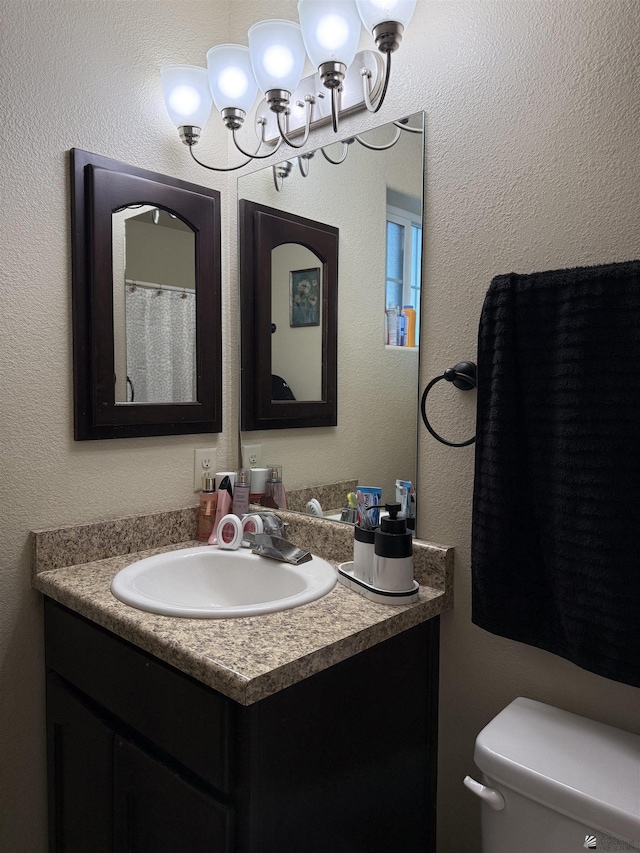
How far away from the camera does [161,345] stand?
59.3 inches

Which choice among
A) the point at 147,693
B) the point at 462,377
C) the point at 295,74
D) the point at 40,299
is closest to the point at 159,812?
the point at 147,693

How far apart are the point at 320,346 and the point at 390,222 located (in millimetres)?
355

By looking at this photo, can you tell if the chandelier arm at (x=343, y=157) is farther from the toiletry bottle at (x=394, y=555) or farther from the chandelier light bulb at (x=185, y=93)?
the toiletry bottle at (x=394, y=555)

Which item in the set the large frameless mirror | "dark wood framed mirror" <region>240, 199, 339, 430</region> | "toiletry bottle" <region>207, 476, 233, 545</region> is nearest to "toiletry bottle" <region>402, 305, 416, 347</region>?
the large frameless mirror

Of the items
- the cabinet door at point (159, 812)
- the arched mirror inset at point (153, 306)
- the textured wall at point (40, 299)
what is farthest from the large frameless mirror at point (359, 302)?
the cabinet door at point (159, 812)

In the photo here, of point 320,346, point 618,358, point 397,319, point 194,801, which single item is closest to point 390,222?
point 397,319

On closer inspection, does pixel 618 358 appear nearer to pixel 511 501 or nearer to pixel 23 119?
pixel 511 501

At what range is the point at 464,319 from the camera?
118cm

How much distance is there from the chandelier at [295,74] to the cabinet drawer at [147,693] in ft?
3.64

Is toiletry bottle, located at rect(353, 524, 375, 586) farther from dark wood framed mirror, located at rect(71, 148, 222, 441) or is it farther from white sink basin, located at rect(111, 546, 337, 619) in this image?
dark wood framed mirror, located at rect(71, 148, 222, 441)

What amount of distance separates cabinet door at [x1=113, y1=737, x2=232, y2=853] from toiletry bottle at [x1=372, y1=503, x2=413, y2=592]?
464mm

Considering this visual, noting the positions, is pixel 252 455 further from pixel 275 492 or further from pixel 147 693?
pixel 147 693

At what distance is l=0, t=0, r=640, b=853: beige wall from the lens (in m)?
1.01

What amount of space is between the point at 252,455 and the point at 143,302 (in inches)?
20.3
